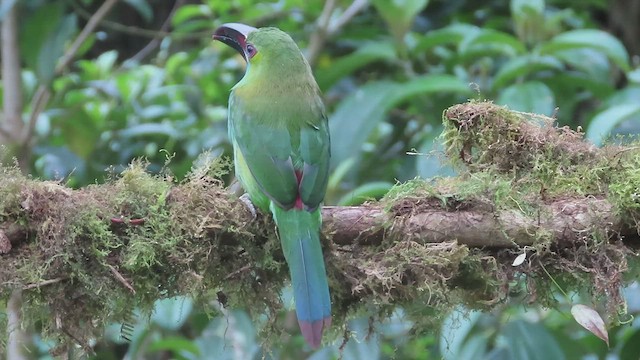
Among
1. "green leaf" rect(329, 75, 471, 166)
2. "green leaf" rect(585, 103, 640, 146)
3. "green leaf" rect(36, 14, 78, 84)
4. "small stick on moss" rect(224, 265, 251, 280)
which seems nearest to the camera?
"small stick on moss" rect(224, 265, 251, 280)

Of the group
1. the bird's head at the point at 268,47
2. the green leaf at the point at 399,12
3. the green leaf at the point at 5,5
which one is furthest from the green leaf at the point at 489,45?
the green leaf at the point at 5,5

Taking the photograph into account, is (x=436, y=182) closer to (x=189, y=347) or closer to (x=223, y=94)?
(x=189, y=347)

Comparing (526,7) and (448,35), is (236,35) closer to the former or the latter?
(448,35)

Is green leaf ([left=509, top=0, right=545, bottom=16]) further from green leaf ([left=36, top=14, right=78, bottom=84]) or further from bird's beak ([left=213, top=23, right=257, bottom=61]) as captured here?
A: green leaf ([left=36, top=14, right=78, bottom=84])

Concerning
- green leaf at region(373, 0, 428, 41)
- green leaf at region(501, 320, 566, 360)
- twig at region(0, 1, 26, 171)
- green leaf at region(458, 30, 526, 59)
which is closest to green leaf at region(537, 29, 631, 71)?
green leaf at region(458, 30, 526, 59)

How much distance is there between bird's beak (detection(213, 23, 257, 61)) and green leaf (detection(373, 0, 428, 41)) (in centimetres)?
95

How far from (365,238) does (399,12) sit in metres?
1.65

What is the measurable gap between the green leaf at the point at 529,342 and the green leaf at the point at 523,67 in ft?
3.04

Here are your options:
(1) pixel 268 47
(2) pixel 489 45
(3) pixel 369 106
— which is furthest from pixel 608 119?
(1) pixel 268 47

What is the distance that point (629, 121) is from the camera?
304cm

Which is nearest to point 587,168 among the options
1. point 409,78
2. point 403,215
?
point 403,215

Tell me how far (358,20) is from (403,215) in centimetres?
218

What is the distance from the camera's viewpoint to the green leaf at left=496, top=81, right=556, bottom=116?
2832 millimetres

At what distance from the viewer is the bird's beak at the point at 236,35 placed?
2479 mm
